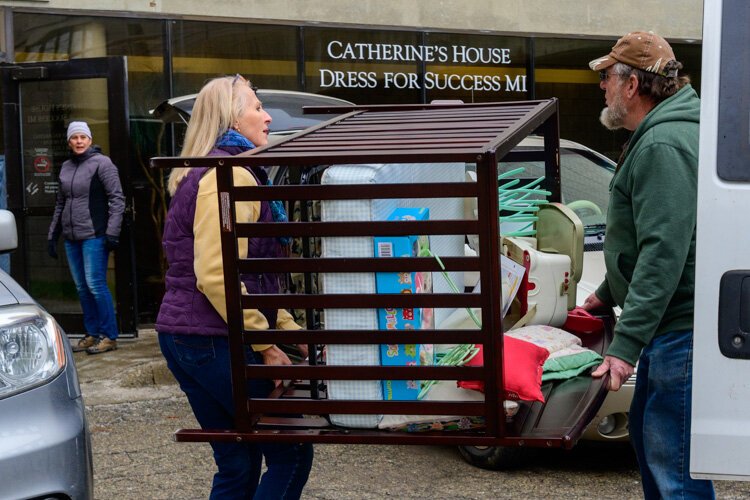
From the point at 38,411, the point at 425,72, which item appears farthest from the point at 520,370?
the point at 425,72

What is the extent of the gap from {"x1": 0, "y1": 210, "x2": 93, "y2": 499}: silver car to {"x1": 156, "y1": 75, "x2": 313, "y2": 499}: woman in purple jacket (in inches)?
13.6

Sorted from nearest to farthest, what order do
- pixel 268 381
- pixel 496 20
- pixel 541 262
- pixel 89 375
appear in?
pixel 268 381
pixel 541 262
pixel 89 375
pixel 496 20

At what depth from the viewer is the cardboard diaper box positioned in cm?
285

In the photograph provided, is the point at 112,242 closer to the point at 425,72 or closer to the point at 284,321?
the point at 425,72

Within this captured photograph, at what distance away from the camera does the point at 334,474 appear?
17.5 ft

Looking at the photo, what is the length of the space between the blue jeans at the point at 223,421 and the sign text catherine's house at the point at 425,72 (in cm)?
769

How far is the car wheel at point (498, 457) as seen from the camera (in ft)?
17.0

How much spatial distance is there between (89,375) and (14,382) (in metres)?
4.67

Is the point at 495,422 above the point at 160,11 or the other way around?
the other way around

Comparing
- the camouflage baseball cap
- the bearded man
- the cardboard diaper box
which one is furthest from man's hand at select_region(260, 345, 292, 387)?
the camouflage baseball cap

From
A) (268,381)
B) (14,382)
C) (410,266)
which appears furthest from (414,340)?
(14,382)

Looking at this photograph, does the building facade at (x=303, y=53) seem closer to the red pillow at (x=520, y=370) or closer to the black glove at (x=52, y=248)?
the black glove at (x=52, y=248)

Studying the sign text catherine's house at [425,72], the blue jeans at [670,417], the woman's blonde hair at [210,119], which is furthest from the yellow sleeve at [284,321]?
the sign text catherine's house at [425,72]

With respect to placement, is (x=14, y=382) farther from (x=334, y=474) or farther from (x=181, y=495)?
(x=334, y=474)
